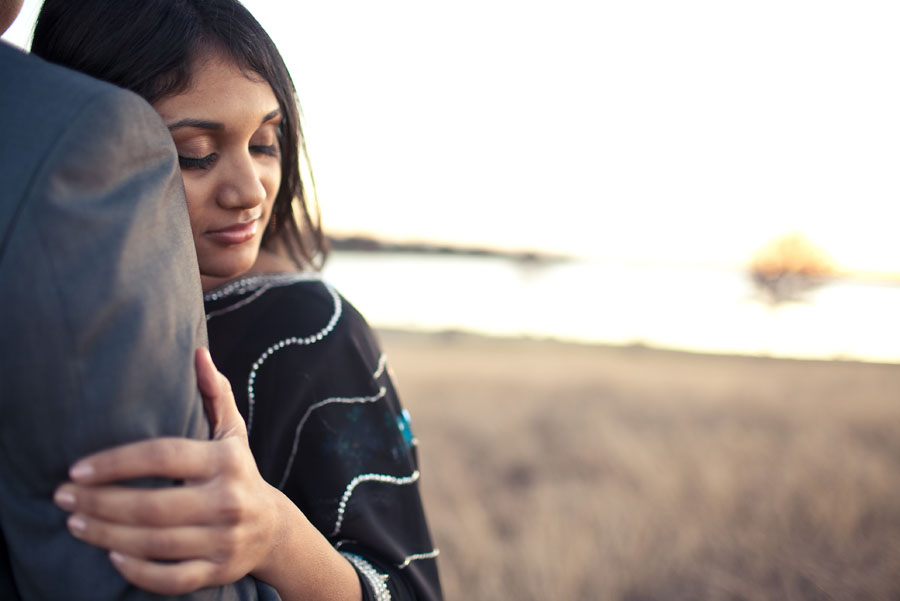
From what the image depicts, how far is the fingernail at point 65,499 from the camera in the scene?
74 cm

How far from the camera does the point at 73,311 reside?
70cm

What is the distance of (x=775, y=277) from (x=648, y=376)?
2238 cm

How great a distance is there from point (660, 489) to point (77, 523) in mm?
4469

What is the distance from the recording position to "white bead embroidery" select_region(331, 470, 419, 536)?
1.32 m

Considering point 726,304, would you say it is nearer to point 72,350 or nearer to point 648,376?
point 648,376

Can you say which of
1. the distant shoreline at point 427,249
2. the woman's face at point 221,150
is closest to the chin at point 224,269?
the woman's face at point 221,150

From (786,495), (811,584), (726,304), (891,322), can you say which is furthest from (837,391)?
(726,304)

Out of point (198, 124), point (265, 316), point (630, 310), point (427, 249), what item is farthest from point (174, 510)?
point (427, 249)

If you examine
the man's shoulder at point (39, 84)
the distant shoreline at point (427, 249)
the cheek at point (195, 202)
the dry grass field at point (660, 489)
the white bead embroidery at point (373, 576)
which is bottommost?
the distant shoreline at point (427, 249)

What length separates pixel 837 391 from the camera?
7.75 meters

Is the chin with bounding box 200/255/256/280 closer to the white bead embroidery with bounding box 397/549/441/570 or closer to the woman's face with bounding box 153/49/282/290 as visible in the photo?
the woman's face with bounding box 153/49/282/290

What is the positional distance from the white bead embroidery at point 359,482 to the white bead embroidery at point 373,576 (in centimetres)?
6

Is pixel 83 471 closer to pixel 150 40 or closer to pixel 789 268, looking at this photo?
pixel 150 40

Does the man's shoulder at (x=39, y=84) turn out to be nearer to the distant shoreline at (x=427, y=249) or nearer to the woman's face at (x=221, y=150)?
the woman's face at (x=221, y=150)
